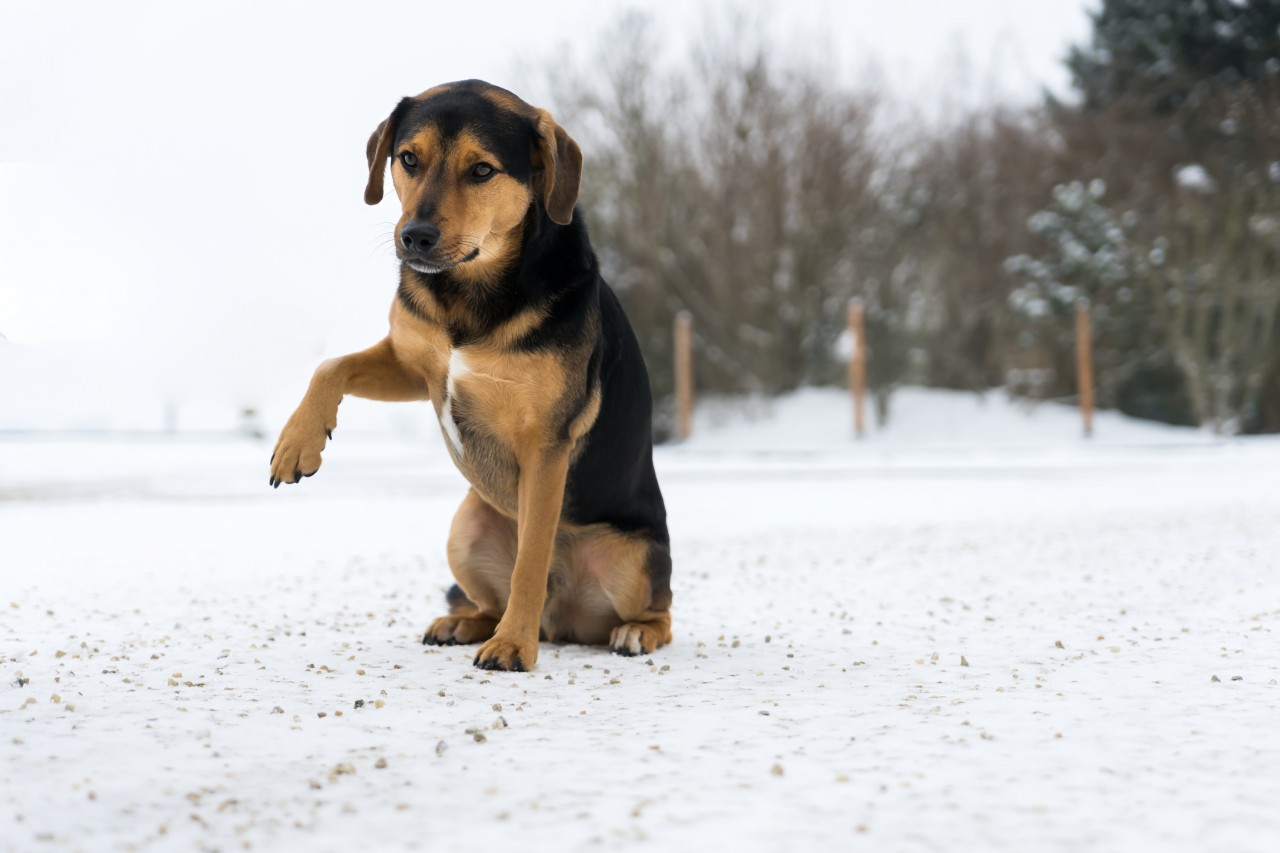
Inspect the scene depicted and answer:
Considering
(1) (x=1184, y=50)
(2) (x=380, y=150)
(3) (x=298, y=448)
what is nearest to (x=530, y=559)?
(3) (x=298, y=448)

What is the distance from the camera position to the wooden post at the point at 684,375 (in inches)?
805

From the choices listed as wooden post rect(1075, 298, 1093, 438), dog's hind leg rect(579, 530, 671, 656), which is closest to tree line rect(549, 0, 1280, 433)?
wooden post rect(1075, 298, 1093, 438)

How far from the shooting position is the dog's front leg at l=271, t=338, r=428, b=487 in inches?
134

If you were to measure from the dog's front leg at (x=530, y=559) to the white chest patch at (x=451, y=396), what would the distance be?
253 mm

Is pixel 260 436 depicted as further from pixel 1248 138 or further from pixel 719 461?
pixel 1248 138

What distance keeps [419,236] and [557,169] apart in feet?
1.74

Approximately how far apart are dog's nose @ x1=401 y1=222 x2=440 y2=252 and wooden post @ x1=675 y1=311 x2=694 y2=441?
1712 centimetres

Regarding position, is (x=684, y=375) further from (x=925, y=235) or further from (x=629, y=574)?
(x=629, y=574)

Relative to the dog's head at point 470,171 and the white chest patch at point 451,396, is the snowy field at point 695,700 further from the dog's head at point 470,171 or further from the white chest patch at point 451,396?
the dog's head at point 470,171

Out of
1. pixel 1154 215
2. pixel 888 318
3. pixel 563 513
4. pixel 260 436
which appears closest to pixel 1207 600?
pixel 563 513

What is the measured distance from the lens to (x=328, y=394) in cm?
350

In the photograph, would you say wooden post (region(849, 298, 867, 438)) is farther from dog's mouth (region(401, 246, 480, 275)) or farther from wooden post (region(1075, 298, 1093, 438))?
dog's mouth (region(401, 246, 480, 275))

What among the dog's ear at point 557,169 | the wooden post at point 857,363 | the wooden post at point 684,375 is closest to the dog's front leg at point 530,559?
the dog's ear at point 557,169

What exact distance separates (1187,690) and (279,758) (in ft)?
7.71
